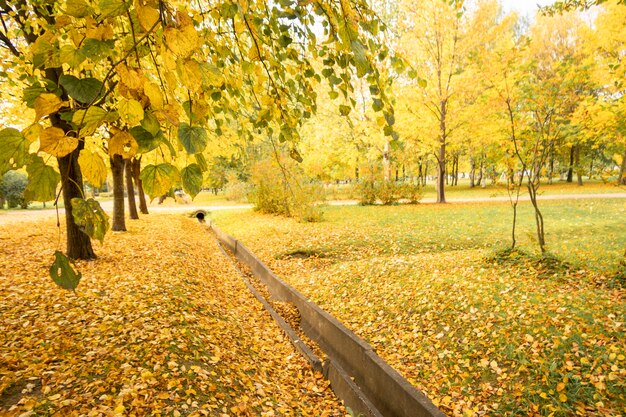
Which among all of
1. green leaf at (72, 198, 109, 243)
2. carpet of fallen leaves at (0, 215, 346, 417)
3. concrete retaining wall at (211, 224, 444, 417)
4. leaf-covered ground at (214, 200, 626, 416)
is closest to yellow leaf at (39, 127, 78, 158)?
green leaf at (72, 198, 109, 243)

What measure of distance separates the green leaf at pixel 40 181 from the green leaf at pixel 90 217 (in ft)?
0.21

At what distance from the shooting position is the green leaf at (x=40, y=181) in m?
0.81

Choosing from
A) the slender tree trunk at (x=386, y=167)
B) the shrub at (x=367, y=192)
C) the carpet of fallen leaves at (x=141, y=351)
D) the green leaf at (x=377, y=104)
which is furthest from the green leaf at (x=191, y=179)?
the slender tree trunk at (x=386, y=167)

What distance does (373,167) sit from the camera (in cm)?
2170

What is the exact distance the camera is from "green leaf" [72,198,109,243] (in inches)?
35.5

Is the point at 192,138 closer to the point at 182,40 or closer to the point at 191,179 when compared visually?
the point at 191,179

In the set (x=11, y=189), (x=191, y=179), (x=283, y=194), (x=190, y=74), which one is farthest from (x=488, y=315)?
(x=11, y=189)

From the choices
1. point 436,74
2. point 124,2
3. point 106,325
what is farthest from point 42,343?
point 436,74

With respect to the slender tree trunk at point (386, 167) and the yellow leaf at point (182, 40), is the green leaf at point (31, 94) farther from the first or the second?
the slender tree trunk at point (386, 167)

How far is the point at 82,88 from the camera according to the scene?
2.89 feet

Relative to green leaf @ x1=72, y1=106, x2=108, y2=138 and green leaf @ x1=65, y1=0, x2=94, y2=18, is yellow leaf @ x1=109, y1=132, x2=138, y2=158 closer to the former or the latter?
green leaf @ x1=72, y1=106, x2=108, y2=138

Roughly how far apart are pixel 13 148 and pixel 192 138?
0.40 m

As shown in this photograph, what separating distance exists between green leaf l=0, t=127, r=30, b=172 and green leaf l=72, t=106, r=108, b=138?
0.37ft

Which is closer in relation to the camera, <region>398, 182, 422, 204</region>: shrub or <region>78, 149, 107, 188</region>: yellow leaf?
<region>78, 149, 107, 188</region>: yellow leaf
